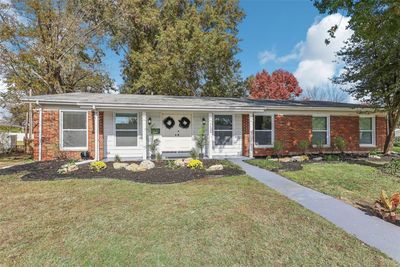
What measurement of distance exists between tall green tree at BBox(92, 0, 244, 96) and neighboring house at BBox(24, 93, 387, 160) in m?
7.35

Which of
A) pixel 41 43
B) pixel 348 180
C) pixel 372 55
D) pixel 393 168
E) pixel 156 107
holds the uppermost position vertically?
pixel 41 43

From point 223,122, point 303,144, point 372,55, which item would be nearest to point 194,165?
point 223,122

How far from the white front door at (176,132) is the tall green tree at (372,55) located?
710cm

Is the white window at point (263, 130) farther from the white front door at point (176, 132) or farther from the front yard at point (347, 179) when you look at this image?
the white front door at point (176, 132)

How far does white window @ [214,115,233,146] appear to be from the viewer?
41.0 feet

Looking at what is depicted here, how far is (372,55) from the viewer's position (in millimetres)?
12977

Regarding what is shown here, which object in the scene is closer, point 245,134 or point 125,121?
point 125,121

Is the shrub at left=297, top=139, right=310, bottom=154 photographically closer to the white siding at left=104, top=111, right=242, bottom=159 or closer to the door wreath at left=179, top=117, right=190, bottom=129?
the white siding at left=104, top=111, right=242, bottom=159

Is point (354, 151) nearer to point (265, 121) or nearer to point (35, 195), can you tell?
point (265, 121)

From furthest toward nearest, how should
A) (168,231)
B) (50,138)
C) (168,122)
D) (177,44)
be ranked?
(177,44), (168,122), (50,138), (168,231)

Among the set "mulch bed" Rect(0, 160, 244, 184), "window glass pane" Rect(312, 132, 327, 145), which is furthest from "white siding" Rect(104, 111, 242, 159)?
"window glass pane" Rect(312, 132, 327, 145)

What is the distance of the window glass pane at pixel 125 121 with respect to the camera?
37.8 ft

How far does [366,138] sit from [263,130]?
6464mm

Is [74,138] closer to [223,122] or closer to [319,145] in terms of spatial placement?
[223,122]
